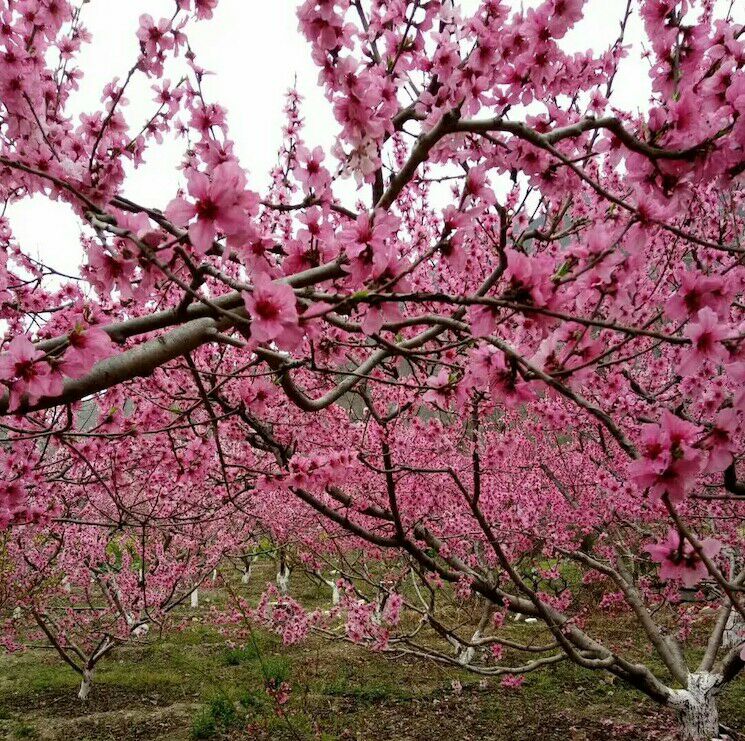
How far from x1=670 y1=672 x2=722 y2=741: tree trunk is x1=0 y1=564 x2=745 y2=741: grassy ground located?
8.45ft

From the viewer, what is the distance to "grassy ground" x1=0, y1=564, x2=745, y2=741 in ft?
23.3

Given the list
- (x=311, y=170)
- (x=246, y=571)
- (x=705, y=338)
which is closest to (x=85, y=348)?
(x=311, y=170)

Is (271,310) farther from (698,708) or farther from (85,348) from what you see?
(698,708)

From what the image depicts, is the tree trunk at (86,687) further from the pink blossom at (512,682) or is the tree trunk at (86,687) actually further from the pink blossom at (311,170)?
the pink blossom at (311,170)

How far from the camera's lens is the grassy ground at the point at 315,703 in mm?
7113

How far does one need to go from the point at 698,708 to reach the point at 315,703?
5.36 m

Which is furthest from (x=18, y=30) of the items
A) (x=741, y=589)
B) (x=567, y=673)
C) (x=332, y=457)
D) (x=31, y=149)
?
(x=567, y=673)

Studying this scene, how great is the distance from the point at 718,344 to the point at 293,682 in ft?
29.4

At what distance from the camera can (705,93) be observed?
5.70ft

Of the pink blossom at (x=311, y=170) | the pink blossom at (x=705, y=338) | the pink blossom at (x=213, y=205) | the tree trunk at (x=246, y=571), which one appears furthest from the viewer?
the tree trunk at (x=246, y=571)

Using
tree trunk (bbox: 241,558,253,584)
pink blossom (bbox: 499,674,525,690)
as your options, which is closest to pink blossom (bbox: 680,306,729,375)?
pink blossom (bbox: 499,674,525,690)

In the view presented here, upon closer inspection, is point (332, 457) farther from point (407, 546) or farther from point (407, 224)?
point (407, 224)

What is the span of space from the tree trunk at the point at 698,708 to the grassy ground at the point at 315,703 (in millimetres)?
2574

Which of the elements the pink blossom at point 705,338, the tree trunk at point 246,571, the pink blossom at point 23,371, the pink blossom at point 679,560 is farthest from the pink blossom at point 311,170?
the tree trunk at point 246,571
